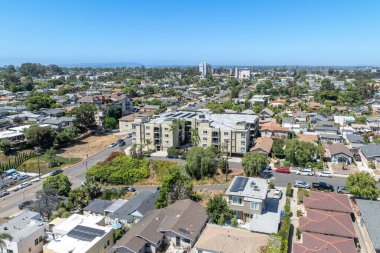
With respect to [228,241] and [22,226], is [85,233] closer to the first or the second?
[22,226]

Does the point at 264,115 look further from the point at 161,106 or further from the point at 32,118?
the point at 32,118

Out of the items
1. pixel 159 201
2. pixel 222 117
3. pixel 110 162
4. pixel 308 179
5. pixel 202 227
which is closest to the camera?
pixel 202 227

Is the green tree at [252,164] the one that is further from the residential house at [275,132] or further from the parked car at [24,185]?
the parked car at [24,185]

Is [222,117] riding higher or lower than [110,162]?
higher

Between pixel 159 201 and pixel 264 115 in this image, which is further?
pixel 264 115

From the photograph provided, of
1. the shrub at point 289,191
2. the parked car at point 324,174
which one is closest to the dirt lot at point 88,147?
the shrub at point 289,191

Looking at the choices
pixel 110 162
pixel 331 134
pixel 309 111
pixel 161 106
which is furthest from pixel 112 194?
pixel 309 111

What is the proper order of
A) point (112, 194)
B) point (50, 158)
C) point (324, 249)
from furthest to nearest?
point (50, 158) → point (112, 194) → point (324, 249)
